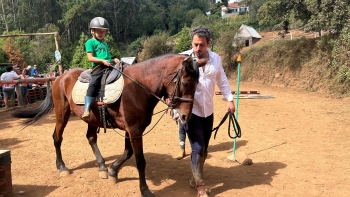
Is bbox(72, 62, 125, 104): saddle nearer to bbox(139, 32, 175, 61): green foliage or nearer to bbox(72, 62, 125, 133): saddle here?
bbox(72, 62, 125, 133): saddle

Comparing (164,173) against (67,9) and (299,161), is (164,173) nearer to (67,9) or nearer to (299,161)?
(299,161)

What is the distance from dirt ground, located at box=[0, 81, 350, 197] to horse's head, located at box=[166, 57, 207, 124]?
1365 mm

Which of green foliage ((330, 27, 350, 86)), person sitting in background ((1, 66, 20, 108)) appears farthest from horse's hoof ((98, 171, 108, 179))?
green foliage ((330, 27, 350, 86))

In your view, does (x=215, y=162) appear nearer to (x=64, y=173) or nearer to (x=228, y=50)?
(x=64, y=173)

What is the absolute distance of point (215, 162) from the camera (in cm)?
527

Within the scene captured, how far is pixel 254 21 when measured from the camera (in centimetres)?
5997

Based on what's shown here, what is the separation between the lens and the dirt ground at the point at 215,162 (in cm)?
411

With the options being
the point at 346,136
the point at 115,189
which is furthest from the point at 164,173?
the point at 346,136

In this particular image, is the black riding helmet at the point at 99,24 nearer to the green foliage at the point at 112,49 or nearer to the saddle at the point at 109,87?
the saddle at the point at 109,87

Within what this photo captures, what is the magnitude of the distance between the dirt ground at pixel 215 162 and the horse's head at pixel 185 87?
137 cm

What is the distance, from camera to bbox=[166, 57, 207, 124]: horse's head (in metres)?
3.25

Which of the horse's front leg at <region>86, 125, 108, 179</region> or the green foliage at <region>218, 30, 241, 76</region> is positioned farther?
the green foliage at <region>218, 30, 241, 76</region>

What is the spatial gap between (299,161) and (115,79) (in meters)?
3.63

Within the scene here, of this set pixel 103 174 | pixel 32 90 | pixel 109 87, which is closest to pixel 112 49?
pixel 32 90
